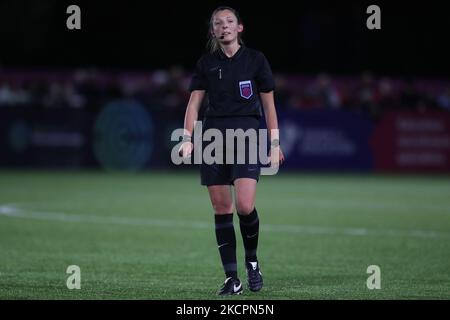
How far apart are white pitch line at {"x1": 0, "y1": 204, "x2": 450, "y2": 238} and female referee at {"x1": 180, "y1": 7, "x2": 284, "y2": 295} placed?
518 centimetres

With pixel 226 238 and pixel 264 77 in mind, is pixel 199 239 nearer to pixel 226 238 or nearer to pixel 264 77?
pixel 226 238

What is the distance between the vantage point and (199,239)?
13.1 metres

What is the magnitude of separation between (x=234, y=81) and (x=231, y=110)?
9.8 inches

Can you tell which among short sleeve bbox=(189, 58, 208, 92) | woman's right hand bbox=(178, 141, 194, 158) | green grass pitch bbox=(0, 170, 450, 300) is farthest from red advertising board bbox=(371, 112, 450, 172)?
woman's right hand bbox=(178, 141, 194, 158)

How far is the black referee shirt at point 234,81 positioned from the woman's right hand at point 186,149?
33 cm

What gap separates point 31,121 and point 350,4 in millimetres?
10820

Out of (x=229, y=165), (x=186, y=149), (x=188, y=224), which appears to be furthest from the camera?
(x=188, y=224)

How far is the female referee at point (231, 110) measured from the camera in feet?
28.3

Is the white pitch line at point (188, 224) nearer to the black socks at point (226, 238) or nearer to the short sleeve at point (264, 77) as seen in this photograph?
the black socks at point (226, 238)

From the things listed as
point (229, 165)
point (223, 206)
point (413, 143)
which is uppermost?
point (229, 165)

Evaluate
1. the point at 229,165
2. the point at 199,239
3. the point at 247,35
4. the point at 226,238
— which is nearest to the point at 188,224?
the point at 199,239

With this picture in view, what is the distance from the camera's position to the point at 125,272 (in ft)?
32.2
